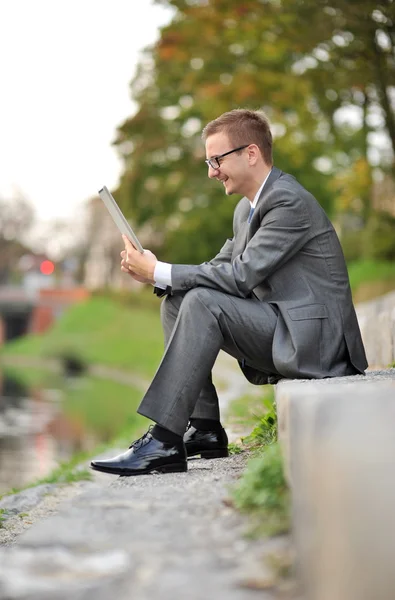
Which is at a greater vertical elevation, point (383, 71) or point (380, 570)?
point (383, 71)

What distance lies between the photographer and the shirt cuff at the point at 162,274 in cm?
371

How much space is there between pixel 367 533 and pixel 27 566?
0.78 metres

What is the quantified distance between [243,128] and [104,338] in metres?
33.8

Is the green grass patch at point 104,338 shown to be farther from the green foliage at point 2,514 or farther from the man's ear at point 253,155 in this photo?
the man's ear at point 253,155

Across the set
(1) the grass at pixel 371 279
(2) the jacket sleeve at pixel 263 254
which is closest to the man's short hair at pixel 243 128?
(2) the jacket sleeve at pixel 263 254

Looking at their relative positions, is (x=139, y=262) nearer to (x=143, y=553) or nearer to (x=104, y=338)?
(x=143, y=553)

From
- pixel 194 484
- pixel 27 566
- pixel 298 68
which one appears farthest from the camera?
pixel 298 68

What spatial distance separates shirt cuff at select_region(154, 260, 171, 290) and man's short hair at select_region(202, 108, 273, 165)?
0.60 m

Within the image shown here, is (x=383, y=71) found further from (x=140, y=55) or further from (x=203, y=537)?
(x=140, y=55)

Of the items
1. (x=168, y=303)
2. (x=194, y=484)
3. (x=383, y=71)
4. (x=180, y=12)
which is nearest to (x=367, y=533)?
(x=194, y=484)

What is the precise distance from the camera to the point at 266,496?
2.49 m

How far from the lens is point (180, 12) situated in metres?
11.8

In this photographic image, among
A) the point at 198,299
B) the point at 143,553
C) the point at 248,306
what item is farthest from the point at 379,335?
the point at 143,553

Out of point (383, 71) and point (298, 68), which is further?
point (298, 68)
